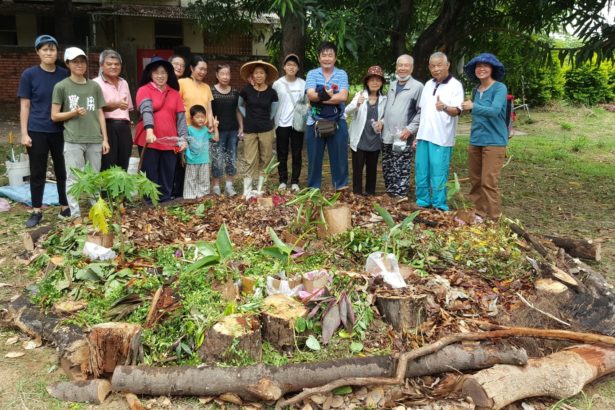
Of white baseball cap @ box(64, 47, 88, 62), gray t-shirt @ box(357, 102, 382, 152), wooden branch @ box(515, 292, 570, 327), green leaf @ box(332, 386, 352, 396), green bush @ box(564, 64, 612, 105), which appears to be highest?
green bush @ box(564, 64, 612, 105)

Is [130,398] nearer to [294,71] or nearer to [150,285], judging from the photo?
[150,285]

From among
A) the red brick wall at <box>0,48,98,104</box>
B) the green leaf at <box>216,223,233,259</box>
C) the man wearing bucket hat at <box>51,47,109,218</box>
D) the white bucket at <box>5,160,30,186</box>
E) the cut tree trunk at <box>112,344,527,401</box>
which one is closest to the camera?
the cut tree trunk at <box>112,344,527,401</box>

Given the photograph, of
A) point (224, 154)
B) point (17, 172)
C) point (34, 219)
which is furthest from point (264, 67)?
point (17, 172)

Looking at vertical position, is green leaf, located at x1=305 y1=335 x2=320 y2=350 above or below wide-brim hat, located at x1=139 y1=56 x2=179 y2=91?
below

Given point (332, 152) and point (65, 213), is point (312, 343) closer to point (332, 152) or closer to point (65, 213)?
point (332, 152)

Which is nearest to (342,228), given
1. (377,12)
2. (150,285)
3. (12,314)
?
(150,285)

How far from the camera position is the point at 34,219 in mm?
5551

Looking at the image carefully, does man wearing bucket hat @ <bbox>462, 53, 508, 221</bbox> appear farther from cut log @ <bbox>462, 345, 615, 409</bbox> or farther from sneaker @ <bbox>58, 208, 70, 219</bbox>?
sneaker @ <bbox>58, 208, 70, 219</bbox>

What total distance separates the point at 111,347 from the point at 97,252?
4.47 feet

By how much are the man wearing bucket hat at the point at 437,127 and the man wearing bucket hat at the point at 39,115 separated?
367 cm

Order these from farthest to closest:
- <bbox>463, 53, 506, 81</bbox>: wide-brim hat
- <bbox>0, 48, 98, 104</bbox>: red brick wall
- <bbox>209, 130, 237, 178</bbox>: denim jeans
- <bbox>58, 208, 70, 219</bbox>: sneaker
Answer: <bbox>0, 48, 98, 104</bbox>: red brick wall → <bbox>209, 130, 237, 178</bbox>: denim jeans → <bbox>58, 208, 70, 219</bbox>: sneaker → <bbox>463, 53, 506, 81</bbox>: wide-brim hat

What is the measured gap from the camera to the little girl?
5.93m

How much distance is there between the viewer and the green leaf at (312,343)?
119 inches

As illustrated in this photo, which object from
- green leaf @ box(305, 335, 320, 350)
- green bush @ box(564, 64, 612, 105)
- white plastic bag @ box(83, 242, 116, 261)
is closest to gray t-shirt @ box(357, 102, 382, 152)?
white plastic bag @ box(83, 242, 116, 261)
